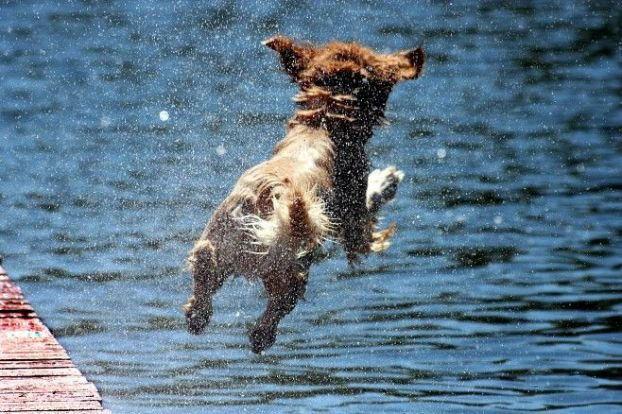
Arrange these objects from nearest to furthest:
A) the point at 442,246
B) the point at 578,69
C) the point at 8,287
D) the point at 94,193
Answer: the point at 8,287, the point at 442,246, the point at 94,193, the point at 578,69

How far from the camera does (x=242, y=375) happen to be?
23.4 ft

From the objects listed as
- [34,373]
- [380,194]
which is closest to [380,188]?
[380,194]

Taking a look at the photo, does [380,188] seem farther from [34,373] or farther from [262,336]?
[34,373]

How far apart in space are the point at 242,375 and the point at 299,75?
1.60 metres

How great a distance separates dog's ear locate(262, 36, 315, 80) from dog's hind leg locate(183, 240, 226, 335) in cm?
143

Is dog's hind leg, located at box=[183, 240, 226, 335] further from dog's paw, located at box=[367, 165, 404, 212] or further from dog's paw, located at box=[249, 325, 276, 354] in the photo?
dog's paw, located at box=[367, 165, 404, 212]

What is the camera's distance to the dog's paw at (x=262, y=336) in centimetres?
605

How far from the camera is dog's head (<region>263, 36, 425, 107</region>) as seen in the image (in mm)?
6980

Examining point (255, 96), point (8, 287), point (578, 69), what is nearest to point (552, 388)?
point (8, 287)

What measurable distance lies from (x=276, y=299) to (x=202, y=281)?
347 millimetres

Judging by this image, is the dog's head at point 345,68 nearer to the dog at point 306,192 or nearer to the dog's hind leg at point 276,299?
the dog at point 306,192

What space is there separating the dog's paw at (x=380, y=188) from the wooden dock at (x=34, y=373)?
7.01 ft

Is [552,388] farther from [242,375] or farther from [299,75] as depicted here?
[299,75]

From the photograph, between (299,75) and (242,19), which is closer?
(299,75)
